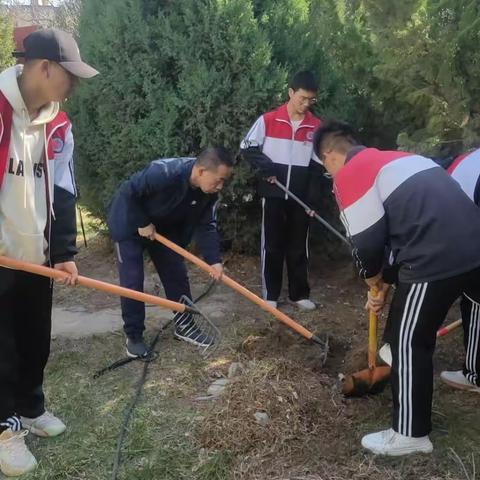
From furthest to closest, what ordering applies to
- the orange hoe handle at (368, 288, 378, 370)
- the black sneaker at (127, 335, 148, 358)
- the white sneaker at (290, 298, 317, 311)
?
the white sneaker at (290, 298, 317, 311)
the black sneaker at (127, 335, 148, 358)
the orange hoe handle at (368, 288, 378, 370)

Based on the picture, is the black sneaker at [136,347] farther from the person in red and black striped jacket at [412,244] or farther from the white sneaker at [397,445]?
the person in red and black striped jacket at [412,244]

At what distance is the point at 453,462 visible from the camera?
9.62 feet

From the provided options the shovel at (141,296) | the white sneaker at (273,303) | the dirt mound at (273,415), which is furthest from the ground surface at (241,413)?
the white sneaker at (273,303)

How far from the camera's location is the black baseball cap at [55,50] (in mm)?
2578

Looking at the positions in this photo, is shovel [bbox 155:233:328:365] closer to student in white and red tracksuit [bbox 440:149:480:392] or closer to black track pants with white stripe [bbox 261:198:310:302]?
student in white and red tracksuit [bbox 440:149:480:392]

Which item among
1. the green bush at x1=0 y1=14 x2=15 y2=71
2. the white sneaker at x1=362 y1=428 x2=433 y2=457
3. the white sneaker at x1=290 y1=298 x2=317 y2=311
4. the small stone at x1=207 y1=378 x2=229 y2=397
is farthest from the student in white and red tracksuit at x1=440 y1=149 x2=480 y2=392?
the green bush at x1=0 y1=14 x2=15 y2=71

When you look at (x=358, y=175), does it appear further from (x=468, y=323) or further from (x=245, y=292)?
(x=245, y=292)

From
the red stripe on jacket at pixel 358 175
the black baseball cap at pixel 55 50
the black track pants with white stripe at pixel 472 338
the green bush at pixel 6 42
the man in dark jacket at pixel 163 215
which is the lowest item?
the black track pants with white stripe at pixel 472 338

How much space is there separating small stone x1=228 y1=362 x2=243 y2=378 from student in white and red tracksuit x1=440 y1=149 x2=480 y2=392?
1.26m

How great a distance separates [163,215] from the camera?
4.16 m

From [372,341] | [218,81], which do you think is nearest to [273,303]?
[372,341]

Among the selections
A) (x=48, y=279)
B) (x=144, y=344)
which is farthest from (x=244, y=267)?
(x=48, y=279)

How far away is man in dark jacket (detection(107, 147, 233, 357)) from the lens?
400cm

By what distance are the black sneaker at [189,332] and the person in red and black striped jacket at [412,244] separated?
184 centimetres
